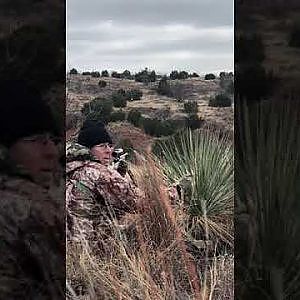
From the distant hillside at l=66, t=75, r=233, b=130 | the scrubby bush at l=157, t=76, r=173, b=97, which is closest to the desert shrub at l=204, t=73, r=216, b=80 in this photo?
the distant hillside at l=66, t=75, r=233, b=130

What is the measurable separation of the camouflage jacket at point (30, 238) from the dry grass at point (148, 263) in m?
0.22

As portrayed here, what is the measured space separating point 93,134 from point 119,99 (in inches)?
5.8

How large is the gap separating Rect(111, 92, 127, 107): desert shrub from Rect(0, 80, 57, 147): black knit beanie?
335 millimetres

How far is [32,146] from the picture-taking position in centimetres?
160

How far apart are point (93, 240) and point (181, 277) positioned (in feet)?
1.00

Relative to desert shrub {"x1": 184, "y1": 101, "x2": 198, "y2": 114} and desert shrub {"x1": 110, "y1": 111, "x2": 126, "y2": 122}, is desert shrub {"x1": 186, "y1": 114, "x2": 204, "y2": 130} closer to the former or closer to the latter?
desert shrub {"x1": 184, "y1": 101, "x2": 198, "y2": 114}

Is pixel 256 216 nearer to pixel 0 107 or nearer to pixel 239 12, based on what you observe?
pixel 239 12

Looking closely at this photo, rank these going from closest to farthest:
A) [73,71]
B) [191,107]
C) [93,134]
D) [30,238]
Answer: [30,238] → [73,71] → [93,134] → [191,107]

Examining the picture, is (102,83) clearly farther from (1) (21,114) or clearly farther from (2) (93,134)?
(1) (21,114)

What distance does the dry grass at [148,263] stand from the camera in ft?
6.04

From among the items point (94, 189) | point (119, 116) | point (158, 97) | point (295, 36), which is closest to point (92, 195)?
point (94, 189)

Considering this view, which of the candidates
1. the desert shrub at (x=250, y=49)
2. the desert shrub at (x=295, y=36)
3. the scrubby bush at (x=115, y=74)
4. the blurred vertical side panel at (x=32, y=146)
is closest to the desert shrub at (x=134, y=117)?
the scrubby bush at (x=115, y=74)

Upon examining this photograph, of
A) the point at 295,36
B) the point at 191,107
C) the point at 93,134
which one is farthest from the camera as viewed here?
the point at 191,107

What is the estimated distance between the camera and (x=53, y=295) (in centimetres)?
162
